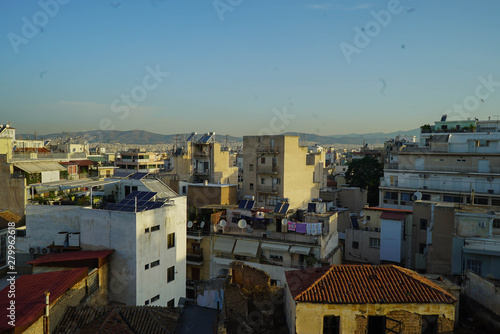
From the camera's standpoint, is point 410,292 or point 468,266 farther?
point 468,266

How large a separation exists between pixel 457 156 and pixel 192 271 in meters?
27.1

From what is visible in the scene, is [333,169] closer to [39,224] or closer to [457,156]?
[457,156]

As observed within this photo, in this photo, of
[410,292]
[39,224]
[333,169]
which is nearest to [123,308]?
Result: [39,224]

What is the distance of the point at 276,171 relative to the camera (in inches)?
1358

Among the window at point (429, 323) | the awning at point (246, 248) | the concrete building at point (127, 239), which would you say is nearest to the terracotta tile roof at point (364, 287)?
the window at point (429, 323)

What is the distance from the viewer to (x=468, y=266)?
688 inches

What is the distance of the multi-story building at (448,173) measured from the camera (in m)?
33.8

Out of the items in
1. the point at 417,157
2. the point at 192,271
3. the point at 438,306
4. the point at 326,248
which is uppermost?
the point at 417,157

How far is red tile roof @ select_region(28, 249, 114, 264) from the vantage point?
1620cm

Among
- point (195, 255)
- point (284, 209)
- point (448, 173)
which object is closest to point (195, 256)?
point (195, 255)

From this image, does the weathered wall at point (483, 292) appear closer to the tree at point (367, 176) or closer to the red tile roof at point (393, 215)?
the red tile roof at point (393, 215)

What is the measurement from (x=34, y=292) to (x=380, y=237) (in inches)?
891

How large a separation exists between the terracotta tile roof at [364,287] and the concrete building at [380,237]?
14996 mm

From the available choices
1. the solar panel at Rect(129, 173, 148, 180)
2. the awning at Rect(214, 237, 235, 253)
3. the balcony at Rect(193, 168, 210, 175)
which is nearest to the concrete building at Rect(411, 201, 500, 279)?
the awning at Rect(214, 237, 235, 253)
